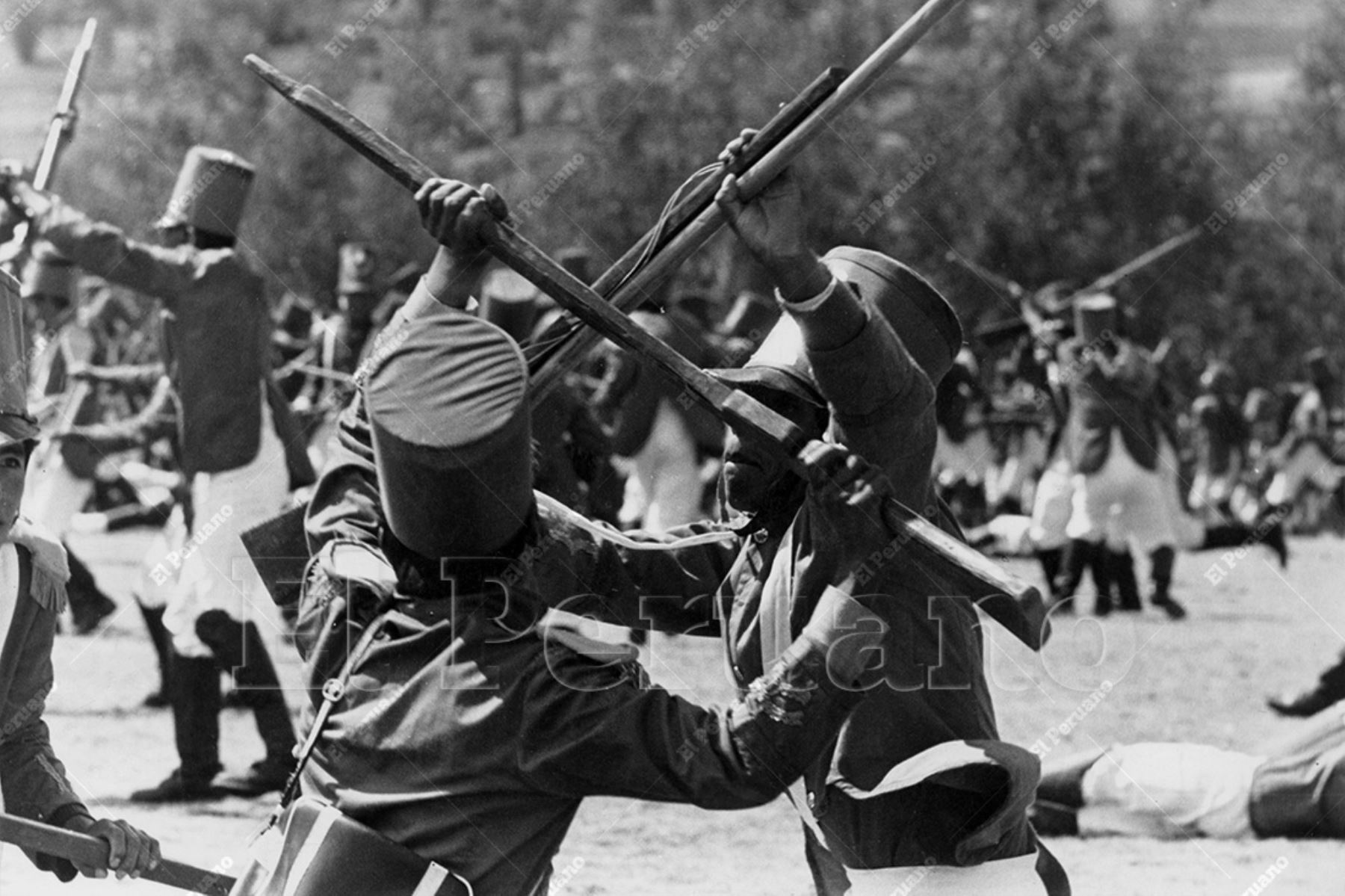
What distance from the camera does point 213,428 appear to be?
809cm

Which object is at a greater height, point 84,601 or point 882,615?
point 882,615

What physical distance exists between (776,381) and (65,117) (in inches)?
165

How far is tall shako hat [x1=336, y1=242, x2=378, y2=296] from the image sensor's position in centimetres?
1203

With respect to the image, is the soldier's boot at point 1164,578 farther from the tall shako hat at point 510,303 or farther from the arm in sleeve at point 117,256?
the arm in sleeve at point 117,256

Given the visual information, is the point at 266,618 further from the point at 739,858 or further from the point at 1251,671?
the point at 1251,671

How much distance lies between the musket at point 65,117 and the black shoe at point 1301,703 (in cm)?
540

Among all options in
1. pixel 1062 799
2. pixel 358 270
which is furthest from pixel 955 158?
pixel 1062 799

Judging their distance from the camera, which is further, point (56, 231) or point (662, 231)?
point (56, 231)

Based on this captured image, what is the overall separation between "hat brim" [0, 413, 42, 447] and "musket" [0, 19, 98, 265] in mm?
2969

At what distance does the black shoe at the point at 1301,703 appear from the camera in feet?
30.3

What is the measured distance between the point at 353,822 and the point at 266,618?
509 centimetres

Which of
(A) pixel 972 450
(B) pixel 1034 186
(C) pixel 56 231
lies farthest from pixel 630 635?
(B) pixel 1034 186

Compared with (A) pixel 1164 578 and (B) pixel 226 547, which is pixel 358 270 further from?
(A) pixel 1164 578

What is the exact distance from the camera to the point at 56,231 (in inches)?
307
